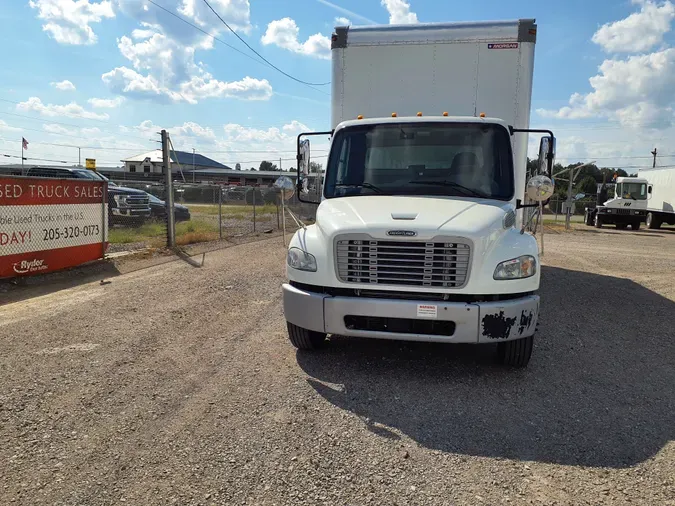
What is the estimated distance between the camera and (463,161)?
5387mm

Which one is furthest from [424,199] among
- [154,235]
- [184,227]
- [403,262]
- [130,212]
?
[184,227]

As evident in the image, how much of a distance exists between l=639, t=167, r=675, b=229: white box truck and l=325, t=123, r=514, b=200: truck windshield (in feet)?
88.0

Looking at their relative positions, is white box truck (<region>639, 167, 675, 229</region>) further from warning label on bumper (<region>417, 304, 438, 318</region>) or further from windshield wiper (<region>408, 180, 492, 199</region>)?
warning label on bumper (<region>417, 304, 438, 318</region>)

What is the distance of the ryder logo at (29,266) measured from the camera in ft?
26.9

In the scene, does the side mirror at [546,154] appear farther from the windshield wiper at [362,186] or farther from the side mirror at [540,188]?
the windshield wiper at [362,186]

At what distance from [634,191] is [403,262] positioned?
29.0 meters

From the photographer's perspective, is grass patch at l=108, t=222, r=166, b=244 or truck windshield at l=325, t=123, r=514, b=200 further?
grass patch at l=108, t=222, r=166, b=244

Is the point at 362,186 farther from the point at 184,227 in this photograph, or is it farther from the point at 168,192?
the point at 184,227

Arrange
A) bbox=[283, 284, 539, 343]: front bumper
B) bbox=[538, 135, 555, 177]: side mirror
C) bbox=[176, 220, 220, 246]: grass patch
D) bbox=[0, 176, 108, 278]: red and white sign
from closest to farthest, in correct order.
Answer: bbox=[283, 284, 539, 343]: front bumper
bbox=[538, 135, 555, 177]: side mirror
bbox=[0, 176, 108, 278]: red and white sign
bbox=[176, 220, 220, 246]: grass patch

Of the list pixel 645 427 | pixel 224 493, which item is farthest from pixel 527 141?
pixel 224 493

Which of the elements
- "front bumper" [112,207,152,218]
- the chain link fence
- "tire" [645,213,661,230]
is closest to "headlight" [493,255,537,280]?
the chain link fence

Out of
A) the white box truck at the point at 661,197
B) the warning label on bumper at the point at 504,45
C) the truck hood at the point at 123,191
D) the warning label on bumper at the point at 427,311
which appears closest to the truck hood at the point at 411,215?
the warning label on bumper at the point at 427,311

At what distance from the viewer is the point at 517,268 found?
4402mm

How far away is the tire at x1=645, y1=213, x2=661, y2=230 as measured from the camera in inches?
1146
